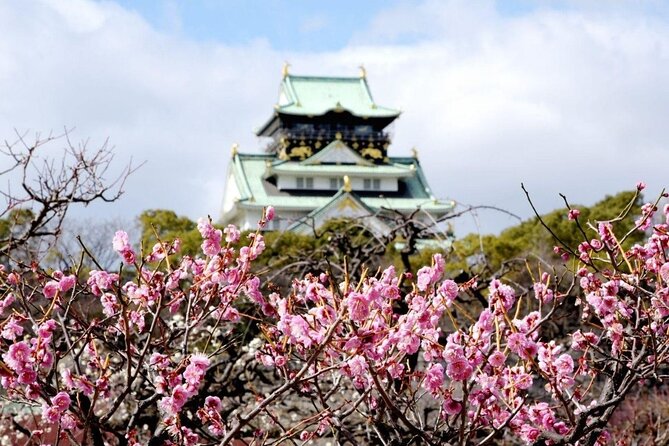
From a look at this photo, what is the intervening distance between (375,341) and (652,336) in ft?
3.65

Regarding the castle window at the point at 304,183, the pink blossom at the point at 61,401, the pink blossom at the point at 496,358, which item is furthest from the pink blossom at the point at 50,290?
the castle window at the point at 304,183

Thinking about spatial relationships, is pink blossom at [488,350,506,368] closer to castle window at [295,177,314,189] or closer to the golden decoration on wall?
castle window at [295,177,314,189]

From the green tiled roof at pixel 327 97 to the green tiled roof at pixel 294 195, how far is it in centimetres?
252

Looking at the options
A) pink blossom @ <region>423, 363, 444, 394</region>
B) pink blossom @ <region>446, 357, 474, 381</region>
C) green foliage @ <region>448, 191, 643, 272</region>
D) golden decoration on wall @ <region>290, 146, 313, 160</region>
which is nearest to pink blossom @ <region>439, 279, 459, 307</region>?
pink blossom @ <region>423, 363, 444, 394</region>

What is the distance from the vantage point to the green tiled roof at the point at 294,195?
41.8m

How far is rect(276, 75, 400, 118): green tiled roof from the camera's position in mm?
45531

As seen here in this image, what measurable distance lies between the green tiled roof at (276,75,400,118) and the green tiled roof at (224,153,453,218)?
2523 millimetres

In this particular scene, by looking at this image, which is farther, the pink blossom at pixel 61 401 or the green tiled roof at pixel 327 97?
the green tiled roof at pixel 327 97

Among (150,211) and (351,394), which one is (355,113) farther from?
(351,394)

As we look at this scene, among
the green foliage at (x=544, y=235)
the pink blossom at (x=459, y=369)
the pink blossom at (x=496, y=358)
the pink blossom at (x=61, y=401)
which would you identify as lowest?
the pink blossom at (x=459, y=369)

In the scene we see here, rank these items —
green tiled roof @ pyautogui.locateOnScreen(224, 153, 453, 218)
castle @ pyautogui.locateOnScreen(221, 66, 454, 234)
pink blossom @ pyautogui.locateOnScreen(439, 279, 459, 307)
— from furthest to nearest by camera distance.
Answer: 1. castle @ pyautogui.locateOnScreen(221, 66, 454, 234)
2. green tiled roof @ pyautogui.locateOnScreen(224, 153, 453, 218)
3. pink blossom @ pyautogui.locateOnScreen(439, 279, 459, 307)

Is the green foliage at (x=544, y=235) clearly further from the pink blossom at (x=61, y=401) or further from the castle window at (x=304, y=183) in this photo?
the pink blossom at (x=61, y=401)

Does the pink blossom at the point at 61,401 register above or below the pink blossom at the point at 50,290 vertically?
below

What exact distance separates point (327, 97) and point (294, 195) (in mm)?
6209
